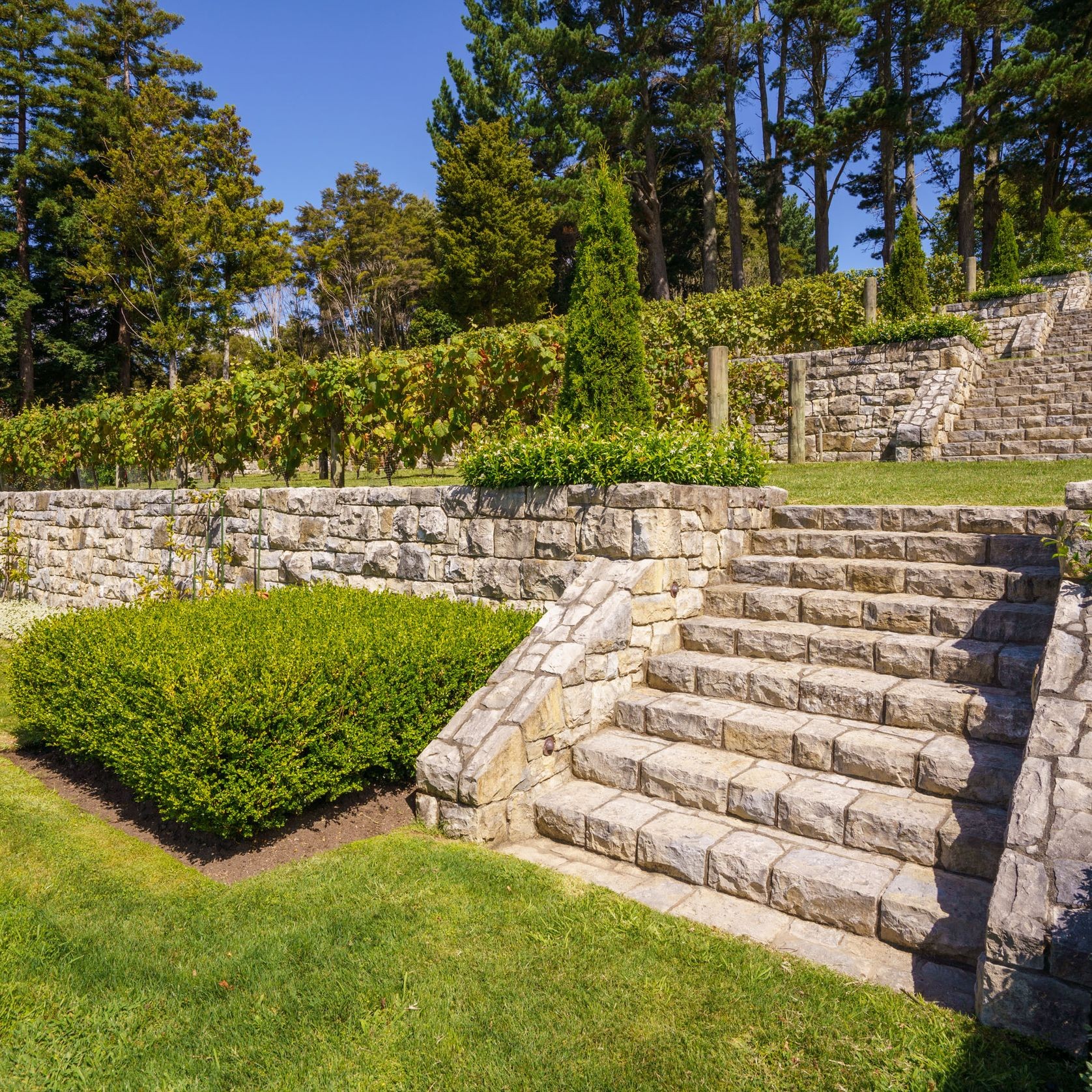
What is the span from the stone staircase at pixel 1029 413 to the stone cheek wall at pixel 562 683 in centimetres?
676

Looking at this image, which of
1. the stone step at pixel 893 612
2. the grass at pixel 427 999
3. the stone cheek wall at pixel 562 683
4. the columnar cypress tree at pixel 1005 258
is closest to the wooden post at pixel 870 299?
the columnar cypress tree at pixel 1005 258

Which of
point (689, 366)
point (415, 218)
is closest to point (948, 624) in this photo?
point (689, 366)

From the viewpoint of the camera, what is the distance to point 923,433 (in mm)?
10570

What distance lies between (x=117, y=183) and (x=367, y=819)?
1086 inches

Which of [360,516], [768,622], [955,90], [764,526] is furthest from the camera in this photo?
[955,90]

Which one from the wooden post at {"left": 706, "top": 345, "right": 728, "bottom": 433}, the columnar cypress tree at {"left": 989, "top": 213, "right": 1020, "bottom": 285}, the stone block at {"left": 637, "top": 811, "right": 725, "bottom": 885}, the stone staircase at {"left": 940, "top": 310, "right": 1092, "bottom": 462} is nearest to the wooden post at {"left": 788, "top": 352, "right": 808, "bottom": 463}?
the stone staircase at {"left": 940, "top": 310, "right": 1092, "bottom": 462}

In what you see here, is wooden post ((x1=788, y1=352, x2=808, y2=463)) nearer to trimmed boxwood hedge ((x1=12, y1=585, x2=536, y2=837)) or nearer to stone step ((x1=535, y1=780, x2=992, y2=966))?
trimmed boxwood hedge ((x1=12, y1=585, x2=536, y2=837))

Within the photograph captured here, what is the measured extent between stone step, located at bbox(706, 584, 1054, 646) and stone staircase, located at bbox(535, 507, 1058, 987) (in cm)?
1

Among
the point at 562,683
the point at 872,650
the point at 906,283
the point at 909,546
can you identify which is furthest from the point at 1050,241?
the point at 562,683

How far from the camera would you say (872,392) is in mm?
11859

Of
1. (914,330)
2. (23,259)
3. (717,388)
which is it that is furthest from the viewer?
(23,259)

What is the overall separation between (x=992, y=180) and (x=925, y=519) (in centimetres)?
2478

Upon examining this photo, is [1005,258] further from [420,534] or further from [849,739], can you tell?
[849,739]

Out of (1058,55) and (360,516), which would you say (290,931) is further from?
(1058,55)
